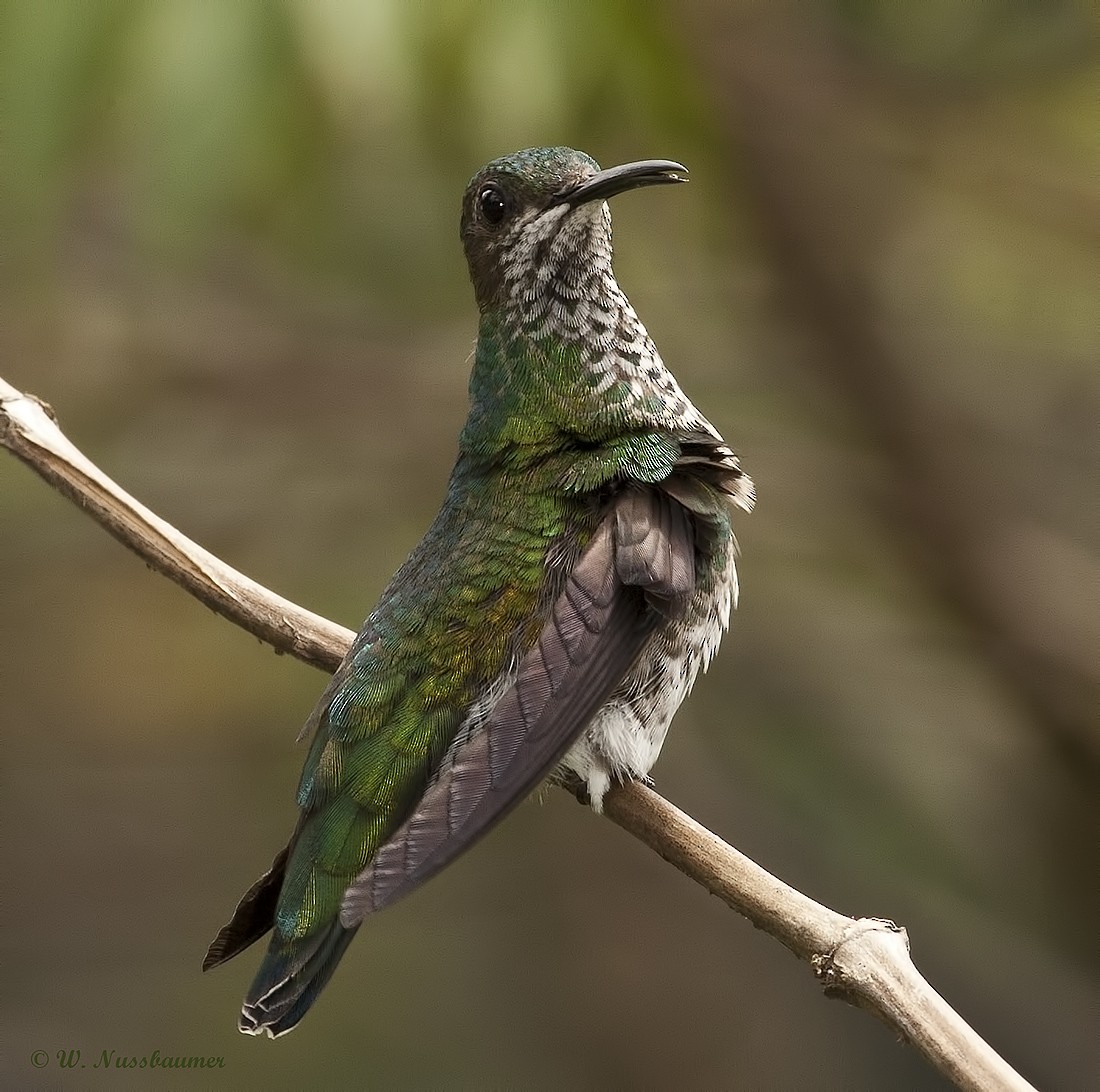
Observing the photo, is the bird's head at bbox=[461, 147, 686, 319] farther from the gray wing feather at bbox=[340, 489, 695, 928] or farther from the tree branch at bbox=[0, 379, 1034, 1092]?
the tree branch at bbox=[0, 379, 1034, 1092]

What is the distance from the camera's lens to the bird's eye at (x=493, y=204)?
10.5 ft

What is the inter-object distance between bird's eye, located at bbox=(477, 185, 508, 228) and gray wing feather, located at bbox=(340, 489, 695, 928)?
731mm

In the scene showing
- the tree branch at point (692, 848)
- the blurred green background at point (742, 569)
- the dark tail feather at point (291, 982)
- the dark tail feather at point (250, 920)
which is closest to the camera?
the tree branch at point (692, 848)

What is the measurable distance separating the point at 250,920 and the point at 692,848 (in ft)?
2.92

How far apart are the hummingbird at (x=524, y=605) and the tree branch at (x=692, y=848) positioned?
0.69 ft

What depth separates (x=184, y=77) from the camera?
3633 millimetres

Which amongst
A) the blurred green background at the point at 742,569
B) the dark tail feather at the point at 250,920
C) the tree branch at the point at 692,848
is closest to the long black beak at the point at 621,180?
the tree branch at the point at 692,848

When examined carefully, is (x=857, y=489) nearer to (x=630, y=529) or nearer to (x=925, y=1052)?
(x=630, y=529)

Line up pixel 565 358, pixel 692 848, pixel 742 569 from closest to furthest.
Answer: pixel 692 848, pixel 565 358, pixel 742 569

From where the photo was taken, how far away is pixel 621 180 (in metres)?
2.82

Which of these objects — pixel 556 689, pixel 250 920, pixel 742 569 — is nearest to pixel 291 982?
pixel 250 920

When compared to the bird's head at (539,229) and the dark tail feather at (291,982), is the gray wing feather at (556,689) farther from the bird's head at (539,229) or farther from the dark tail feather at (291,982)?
the bird's head at (539,229)

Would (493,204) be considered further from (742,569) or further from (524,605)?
(742,569)

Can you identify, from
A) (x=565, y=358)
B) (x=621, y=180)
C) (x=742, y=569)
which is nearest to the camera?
(x=621, y=180)
